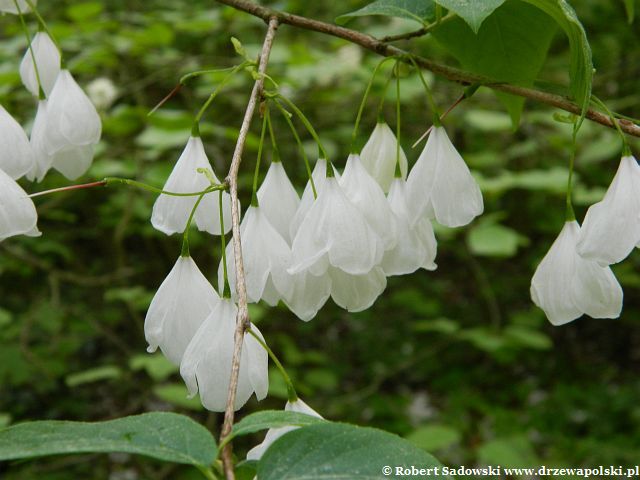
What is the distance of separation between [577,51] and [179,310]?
1.81ft

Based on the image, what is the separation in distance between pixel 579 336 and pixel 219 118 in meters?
2.40

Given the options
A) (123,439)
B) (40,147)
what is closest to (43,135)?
(40,147)

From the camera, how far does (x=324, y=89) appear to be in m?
3.00

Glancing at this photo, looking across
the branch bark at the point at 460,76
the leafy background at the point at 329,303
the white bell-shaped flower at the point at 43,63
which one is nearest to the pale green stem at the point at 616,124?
the branch bark at the point at 460,76

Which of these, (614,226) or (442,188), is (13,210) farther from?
(614,226)

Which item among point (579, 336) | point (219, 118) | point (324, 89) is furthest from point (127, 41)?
point (579, 336)

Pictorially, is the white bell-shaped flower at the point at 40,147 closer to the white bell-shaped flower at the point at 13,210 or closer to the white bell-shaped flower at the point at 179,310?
the white bell-shaped flower at the point at 13,210

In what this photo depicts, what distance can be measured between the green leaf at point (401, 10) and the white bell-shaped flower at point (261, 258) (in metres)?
0.30

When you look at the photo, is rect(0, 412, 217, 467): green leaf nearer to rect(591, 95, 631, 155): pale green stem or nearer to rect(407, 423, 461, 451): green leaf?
rect(591, 95, 631, 155): pale green stem

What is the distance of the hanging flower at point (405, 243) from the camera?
37.9 inches

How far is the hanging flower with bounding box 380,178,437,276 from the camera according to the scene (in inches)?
37.9

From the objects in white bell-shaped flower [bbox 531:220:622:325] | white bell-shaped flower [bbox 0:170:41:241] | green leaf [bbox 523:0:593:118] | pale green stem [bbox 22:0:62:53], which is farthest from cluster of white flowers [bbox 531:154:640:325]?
pale green stem [bbox 22:0:62:53]

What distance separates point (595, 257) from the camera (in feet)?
2.83

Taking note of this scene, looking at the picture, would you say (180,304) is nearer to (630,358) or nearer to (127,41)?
(127,41)
